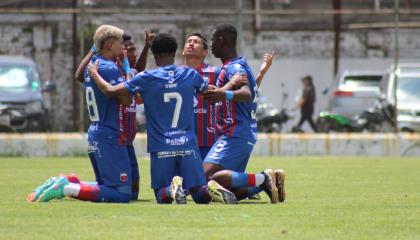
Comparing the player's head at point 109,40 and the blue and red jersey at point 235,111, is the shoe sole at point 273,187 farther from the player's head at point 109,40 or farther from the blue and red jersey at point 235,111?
the player's head at point 109,40

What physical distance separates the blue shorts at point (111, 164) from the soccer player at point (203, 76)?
134 centimetres

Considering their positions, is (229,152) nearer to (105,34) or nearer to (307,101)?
(105,34)

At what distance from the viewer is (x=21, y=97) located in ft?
87.3

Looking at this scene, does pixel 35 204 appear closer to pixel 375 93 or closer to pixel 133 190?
pixel 133 190

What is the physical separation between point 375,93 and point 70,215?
20325 mm

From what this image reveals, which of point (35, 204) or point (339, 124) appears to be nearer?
point (35, 204)

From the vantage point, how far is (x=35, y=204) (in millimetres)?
12000

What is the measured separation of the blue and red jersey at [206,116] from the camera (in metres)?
13.7

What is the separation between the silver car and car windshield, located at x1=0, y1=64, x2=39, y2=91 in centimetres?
726

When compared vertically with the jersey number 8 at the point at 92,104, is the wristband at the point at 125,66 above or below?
above

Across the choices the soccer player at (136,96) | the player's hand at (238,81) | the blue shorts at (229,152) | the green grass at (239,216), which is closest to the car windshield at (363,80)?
the green grass at (239,216)

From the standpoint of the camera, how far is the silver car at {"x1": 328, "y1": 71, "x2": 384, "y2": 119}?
30.0m

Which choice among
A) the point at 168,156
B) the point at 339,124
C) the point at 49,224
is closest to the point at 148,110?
the point at 168,156

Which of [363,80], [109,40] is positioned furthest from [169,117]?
[363,80]
